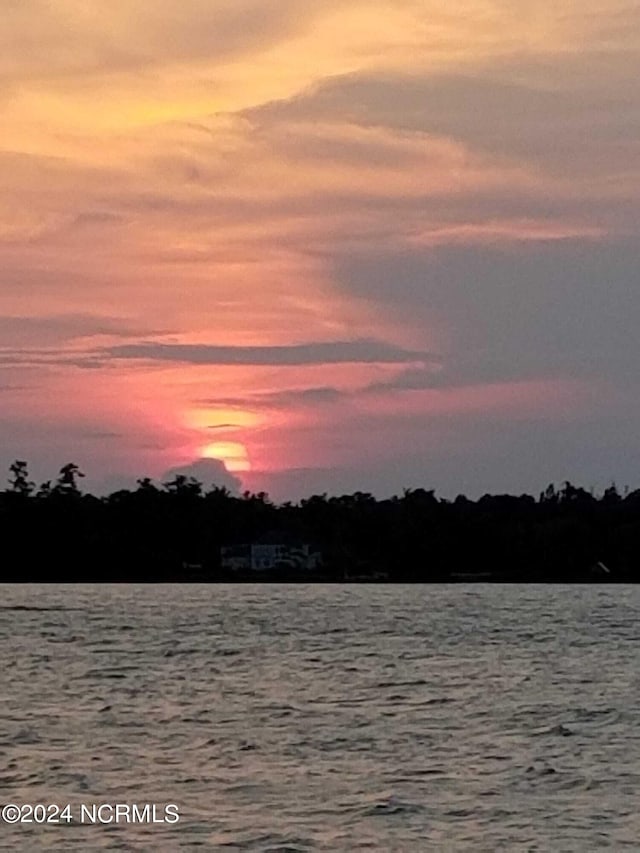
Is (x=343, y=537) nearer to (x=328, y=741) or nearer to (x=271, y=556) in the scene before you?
(x=271, y=556)

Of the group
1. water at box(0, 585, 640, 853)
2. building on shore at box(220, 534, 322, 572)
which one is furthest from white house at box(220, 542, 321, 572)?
water at box(0, 585, 640, 853)

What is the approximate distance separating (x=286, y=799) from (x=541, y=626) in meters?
59.4

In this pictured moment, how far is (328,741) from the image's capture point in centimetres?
3183

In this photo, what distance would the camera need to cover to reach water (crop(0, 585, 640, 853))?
23.0 metres

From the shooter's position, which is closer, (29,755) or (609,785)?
(609,785)

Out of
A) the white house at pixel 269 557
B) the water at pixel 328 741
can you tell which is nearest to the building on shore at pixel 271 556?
the white house at pixel 269 557

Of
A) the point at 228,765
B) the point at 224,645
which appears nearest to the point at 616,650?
the point at 224,645

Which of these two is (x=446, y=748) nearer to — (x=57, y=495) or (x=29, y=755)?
(x=29, y=755)

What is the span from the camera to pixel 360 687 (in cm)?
4375

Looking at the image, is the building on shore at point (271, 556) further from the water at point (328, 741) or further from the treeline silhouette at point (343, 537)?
the water at point (328, 741)

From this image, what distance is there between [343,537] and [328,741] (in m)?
147

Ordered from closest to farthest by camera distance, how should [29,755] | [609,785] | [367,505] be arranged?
1. [609,785]
2. [29,755]
3. [367,505]

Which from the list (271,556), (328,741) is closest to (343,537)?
(271,556)

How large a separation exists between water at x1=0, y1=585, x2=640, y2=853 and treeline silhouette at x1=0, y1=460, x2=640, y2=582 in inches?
3950
